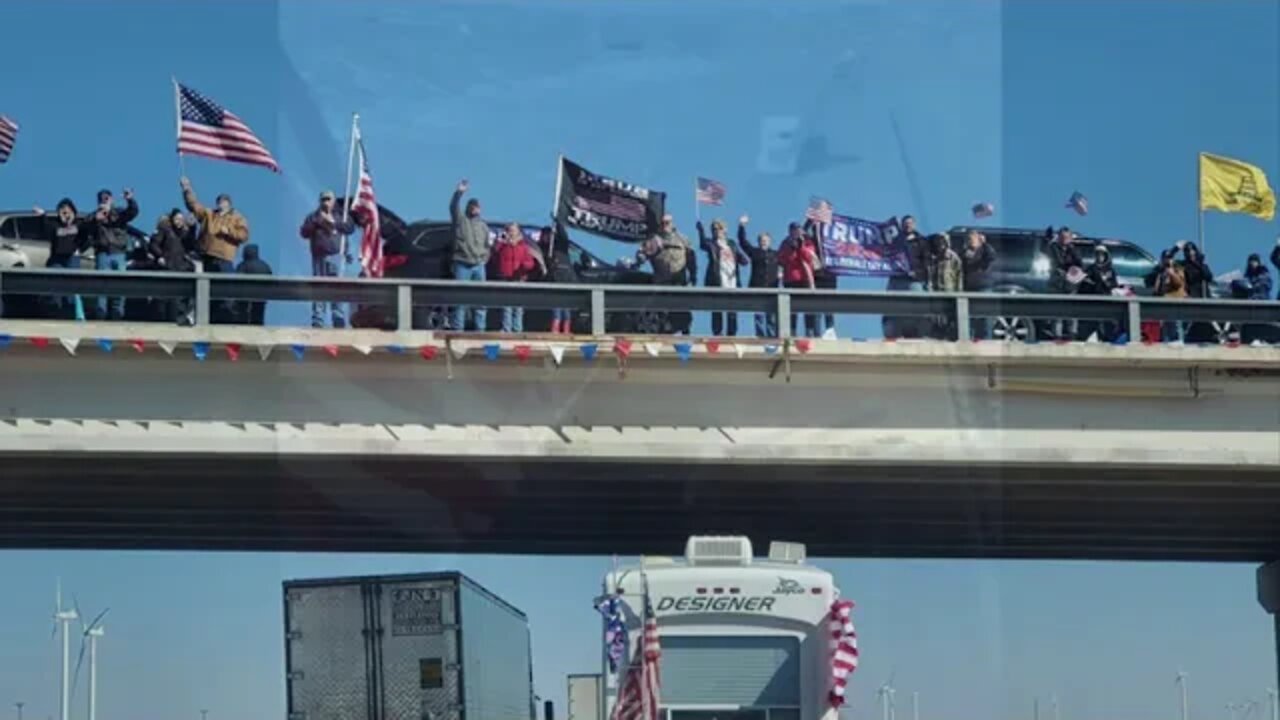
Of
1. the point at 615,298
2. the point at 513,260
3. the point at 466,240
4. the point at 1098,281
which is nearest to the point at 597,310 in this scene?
the point at 615,298

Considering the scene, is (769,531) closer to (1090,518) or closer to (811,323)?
(1090,518)

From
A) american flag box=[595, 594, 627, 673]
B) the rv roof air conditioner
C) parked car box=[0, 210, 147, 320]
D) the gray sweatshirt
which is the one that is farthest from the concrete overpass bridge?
american flag box=[595, 594, 627, 673]

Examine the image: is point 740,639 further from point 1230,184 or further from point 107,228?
point 1230,184

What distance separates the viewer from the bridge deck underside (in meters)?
23.7

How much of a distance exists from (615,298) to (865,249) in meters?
3.07

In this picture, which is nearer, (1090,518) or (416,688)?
(416,688)

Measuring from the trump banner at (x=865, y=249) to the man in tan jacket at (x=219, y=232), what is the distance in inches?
250

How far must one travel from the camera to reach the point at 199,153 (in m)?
23.8

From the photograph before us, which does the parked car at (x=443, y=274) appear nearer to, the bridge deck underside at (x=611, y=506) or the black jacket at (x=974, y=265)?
the bridge deck underside at (x=611, y=506)

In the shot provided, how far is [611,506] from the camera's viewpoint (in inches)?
1067

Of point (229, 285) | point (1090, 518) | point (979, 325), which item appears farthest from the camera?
point (1090, 518)

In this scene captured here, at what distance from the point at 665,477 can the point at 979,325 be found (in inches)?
153

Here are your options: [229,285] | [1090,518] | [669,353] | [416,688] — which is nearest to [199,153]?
[229,285]

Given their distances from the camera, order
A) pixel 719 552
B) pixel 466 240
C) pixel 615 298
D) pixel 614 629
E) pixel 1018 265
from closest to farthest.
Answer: pixel 614 629
pixel 719 552
pixel 615 298
pixel 466 240
pixel 1018 265
